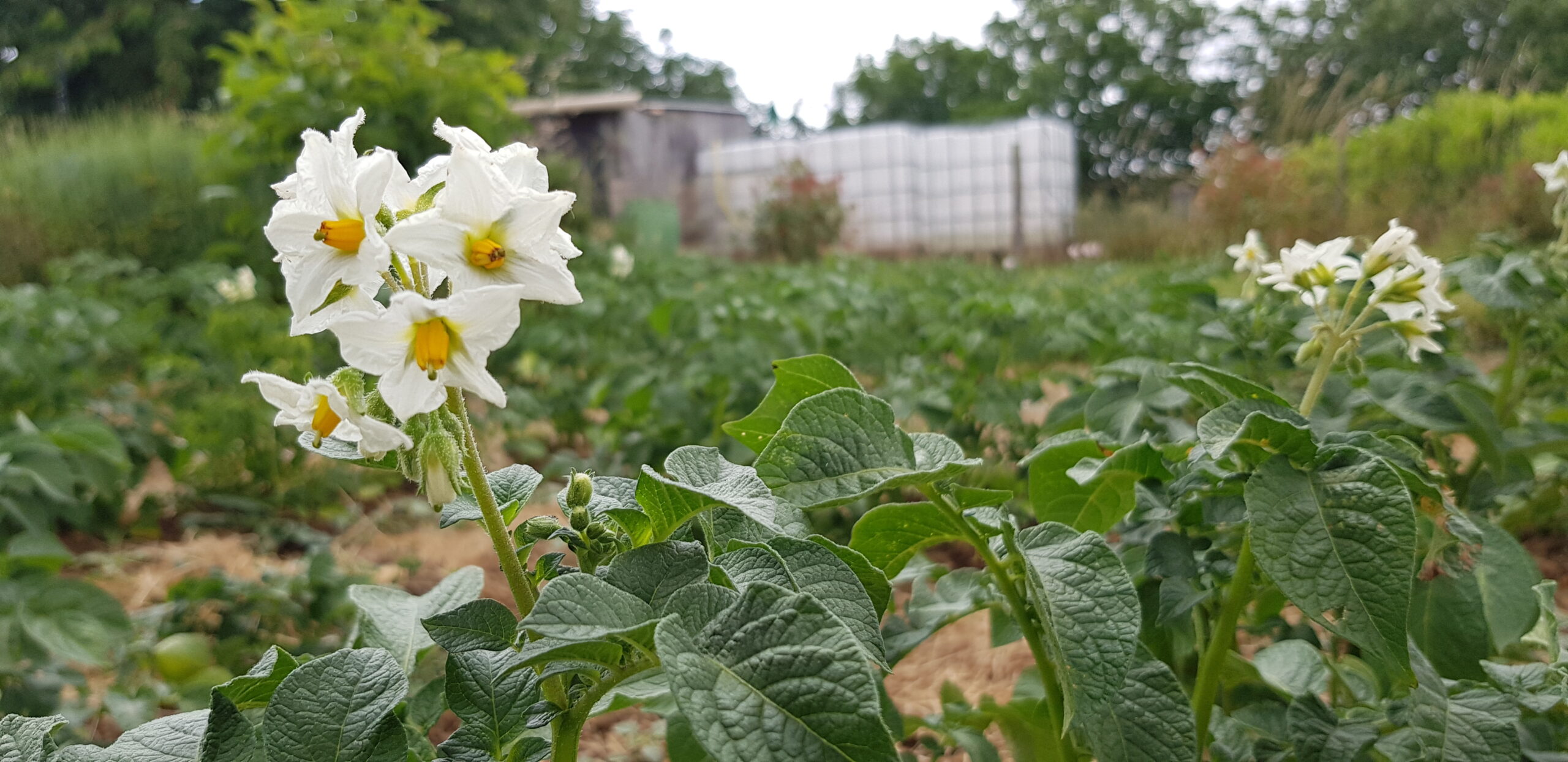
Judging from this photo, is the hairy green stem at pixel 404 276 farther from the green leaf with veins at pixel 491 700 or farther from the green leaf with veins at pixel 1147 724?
the green leaf with veins at pixel 1147 724

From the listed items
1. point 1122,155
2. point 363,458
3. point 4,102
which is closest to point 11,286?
point 363,458

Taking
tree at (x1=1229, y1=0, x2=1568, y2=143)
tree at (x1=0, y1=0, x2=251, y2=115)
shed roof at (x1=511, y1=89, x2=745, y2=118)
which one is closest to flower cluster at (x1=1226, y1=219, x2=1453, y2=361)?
tree at (x1=1229, y1=0, x2=1568, y2=143)

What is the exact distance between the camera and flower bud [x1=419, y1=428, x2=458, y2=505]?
1.86 feet

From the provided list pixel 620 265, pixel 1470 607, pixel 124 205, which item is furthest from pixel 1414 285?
pixel 124 205

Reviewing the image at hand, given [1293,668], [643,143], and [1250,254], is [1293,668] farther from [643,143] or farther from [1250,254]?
[643,143]

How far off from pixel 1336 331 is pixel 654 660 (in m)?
0.78

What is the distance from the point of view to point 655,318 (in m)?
2.82

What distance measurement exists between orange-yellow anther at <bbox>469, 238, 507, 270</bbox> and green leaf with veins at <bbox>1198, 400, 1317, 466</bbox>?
486 millimetres

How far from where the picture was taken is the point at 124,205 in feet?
21.8

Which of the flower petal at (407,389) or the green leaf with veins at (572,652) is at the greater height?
the flower petal at (407,389)

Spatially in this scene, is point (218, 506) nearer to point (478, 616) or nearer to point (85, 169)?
point (478, 616)

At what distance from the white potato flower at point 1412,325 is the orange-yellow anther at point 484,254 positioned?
0.87 m

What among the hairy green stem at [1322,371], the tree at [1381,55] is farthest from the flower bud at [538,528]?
the tree at [1381,55]

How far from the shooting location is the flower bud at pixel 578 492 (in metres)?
0.61
